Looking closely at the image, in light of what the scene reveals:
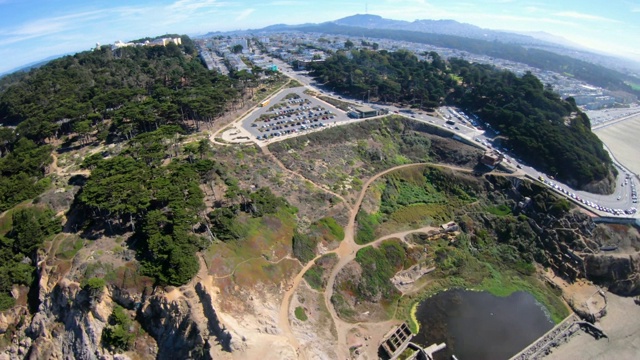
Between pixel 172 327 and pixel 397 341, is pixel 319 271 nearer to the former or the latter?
pixel 397 341

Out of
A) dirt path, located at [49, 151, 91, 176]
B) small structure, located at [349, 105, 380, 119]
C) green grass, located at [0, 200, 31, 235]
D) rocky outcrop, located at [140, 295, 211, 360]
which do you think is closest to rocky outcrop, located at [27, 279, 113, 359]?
rocky outcrop, located at [140, 295, 211, 360]

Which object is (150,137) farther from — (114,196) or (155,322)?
(155,322)

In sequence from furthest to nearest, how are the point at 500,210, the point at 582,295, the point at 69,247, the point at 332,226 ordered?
the point at 500,210, the point at 332,226, the point at 582,295, the point at 69,247

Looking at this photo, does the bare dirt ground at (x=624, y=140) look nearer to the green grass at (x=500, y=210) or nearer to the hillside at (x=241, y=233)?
the hillside at (x=241, y=233)

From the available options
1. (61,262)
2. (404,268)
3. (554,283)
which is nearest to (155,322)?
(61,262)

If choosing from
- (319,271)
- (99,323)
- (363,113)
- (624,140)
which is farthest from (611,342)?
(624,140)
